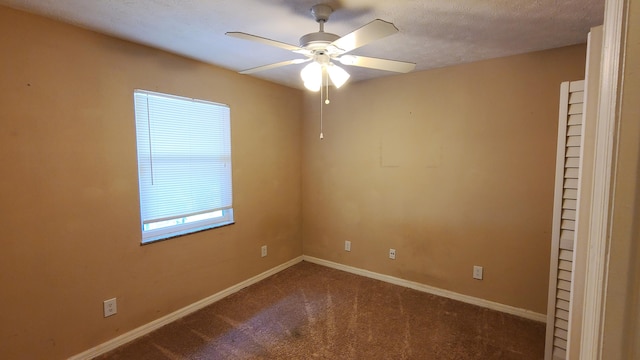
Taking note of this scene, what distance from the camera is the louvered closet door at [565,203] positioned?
1.64m

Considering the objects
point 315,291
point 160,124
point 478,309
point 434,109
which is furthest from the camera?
point 315,291

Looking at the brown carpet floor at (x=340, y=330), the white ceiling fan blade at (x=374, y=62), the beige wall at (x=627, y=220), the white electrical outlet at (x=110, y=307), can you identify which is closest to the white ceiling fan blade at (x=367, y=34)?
the white ceiling fan blade at (x=374, y=62)

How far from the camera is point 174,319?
2.67 meters

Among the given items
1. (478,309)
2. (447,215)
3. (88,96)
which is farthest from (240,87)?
(478,309)

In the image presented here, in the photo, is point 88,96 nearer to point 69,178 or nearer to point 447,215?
point 69,178

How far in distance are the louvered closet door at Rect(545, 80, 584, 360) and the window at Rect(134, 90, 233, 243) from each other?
8.85ft

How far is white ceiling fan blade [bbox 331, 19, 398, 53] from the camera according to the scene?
1355 millimetres

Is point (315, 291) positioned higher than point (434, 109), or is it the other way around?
point (434, 109)

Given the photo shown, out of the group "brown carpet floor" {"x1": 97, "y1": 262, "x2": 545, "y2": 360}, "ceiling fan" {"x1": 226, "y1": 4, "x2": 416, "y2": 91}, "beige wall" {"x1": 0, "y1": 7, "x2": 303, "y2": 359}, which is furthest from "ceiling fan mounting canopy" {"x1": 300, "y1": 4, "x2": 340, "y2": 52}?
"brown carpet floor" {"x1": 97, "y1": 262, "x2": 545, "y2": 360}

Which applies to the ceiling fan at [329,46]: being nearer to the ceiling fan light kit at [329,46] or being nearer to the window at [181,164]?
the ceiling fan light kit at [329,46]

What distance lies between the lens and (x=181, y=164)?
2713 mm

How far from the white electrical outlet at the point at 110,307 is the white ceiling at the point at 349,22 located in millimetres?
1953

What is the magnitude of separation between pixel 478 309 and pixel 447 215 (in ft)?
2.98

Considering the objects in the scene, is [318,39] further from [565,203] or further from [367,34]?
[565,203]
